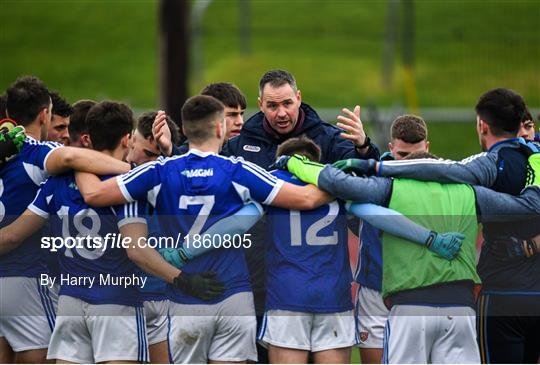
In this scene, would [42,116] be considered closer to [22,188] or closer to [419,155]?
[22,188]

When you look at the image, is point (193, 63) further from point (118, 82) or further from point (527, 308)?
point (527, 308)

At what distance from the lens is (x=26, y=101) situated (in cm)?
696

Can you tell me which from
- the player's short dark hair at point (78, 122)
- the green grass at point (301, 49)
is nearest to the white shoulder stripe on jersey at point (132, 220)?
the player's short dark hair at point (78, 122)

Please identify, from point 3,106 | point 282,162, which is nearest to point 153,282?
point 282,162

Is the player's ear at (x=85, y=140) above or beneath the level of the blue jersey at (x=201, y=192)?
above

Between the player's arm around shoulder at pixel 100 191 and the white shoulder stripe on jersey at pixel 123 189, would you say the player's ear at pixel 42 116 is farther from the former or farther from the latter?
the white shoulder stripe on jersey at pixel 123 189

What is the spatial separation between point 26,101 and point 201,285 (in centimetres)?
183

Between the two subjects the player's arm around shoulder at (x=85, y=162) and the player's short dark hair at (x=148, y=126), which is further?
the player's short dark hair at (x=148, y=126)

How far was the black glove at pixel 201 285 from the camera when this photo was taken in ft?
20.3

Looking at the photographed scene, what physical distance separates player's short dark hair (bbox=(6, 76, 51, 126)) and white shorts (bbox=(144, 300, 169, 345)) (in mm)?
1462

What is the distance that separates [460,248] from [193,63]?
82.0 feet

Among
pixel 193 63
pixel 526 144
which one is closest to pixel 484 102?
pixel 526 144

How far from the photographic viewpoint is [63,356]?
6.38 m

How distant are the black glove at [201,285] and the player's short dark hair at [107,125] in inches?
37.1
